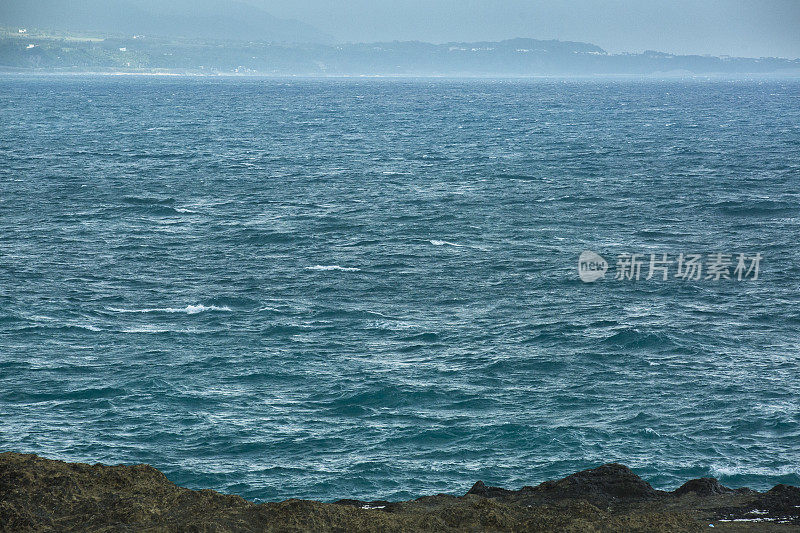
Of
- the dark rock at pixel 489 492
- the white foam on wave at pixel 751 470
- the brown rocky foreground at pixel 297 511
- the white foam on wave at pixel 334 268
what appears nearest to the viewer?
the brown rocky foreground at pixel 297 511

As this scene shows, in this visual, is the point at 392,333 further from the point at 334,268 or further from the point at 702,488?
the point at 702,488

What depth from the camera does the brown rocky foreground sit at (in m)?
17.7

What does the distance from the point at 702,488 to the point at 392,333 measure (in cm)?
2529

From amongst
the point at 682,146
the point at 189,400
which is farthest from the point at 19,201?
the point at 682,146

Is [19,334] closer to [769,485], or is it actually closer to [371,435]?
[371,435]

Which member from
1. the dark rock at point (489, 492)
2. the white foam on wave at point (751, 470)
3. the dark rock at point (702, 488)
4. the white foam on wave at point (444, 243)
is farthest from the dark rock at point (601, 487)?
the white foam on wave at point (444, 243)

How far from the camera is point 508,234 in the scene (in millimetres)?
69375

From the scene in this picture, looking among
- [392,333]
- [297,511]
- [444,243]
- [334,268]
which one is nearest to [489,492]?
[297,511]

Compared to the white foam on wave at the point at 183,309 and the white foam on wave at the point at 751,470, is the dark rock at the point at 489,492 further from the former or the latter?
the white foam on wave at the point at 183,309

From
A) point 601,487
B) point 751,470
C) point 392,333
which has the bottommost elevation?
point 751,470

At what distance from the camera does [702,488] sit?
72.4ft

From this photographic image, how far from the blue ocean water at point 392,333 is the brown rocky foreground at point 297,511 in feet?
37.0

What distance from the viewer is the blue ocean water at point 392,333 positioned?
33781mm

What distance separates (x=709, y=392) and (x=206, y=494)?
2717 centimetres
